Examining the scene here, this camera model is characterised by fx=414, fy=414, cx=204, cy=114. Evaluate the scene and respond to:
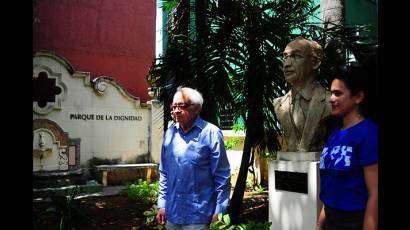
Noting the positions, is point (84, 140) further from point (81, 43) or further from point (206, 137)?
point (206, 137)

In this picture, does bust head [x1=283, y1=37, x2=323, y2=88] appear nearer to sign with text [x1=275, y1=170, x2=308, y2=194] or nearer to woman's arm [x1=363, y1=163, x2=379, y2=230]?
sign with text [x1=275, y1=170, x2=308, y2=194]

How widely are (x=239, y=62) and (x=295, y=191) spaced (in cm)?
226

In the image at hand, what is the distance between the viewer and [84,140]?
10.9 meters

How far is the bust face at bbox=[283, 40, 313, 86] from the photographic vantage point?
386cm

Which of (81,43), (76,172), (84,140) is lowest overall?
Answer: (76,172)

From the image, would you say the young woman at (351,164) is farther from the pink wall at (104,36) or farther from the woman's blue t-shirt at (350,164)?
the pink wall at (104,36)

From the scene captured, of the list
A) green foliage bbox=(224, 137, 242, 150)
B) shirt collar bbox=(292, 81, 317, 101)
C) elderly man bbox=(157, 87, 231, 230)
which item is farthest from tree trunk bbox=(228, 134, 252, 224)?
green foliage bbox=(224, 137, 242, 150)

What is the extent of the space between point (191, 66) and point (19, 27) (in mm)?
4326

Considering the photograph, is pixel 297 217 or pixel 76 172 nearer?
pixel 297 217

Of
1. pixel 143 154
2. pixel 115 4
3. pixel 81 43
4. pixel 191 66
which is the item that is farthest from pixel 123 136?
pixel 191 66

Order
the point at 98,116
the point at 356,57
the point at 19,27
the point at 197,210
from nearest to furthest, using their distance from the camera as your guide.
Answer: the point at 19,27 < the point at 197,210 < the point at 356,57 < the point at 98,116

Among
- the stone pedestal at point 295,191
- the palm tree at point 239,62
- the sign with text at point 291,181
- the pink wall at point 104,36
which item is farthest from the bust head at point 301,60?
the pink wall at point 104,36

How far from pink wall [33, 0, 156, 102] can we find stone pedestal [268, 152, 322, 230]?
9.29m

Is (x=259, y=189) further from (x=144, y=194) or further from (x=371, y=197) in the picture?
(x=371, y=197)
